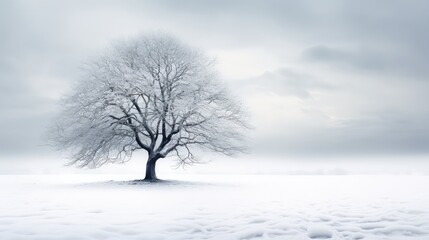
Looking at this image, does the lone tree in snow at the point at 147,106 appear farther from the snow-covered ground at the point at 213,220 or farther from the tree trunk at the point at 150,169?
the snow-covered ground at the point at 213,220

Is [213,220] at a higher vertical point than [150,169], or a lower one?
lower

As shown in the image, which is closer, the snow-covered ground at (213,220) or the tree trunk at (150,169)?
the snow-covered ground at (213,220)

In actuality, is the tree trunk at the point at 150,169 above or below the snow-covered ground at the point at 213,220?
above

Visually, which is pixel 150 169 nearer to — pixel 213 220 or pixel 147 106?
pixel 147 106

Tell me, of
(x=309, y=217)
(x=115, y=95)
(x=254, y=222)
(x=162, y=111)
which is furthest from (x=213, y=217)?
(x=115, y=95)

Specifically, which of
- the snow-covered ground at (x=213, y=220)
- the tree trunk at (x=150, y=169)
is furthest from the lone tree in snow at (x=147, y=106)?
the snow-covered ground at (x=213, y=220)

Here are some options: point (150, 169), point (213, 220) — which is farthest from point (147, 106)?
point (213, 220)

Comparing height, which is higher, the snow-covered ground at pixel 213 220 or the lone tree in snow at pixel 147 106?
the lone tree in snow at pixel 147 106

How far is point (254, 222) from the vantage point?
400 inches

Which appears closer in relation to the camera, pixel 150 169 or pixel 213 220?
pixel 213 220

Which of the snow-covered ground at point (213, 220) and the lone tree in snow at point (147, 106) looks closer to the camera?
the snow-covered ground at point (213, 220)

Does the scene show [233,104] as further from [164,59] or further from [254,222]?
[254,222]

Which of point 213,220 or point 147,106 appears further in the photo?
point 147,106

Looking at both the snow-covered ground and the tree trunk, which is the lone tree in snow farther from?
the snow-covered ground
